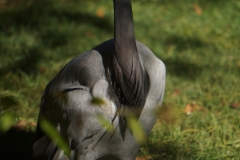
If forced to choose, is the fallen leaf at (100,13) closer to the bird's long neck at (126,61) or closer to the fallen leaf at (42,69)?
the fallen leaf at (42,69)

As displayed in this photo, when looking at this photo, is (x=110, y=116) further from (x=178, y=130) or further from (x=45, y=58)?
(x=45, y=58)

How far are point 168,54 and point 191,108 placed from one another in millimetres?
1095

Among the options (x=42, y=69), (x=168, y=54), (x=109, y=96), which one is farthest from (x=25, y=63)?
(x=109, y=96)

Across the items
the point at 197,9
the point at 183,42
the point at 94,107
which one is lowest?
the point at 183,42

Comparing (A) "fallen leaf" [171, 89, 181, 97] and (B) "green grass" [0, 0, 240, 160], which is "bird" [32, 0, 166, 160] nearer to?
(B) "green grass" [0, 0, 240, 160]

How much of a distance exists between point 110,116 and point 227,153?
3.80ft

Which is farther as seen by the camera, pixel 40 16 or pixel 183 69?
pixel 40 16

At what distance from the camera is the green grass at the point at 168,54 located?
11.7 feet

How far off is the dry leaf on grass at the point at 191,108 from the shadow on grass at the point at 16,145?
124 cm

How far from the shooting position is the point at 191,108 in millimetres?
3975

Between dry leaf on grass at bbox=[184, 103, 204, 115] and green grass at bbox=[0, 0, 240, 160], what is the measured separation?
4 centimetres

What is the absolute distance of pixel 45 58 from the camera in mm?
4711

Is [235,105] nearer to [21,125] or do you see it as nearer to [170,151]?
[170,151]

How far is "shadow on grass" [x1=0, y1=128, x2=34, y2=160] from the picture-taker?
331 cm
